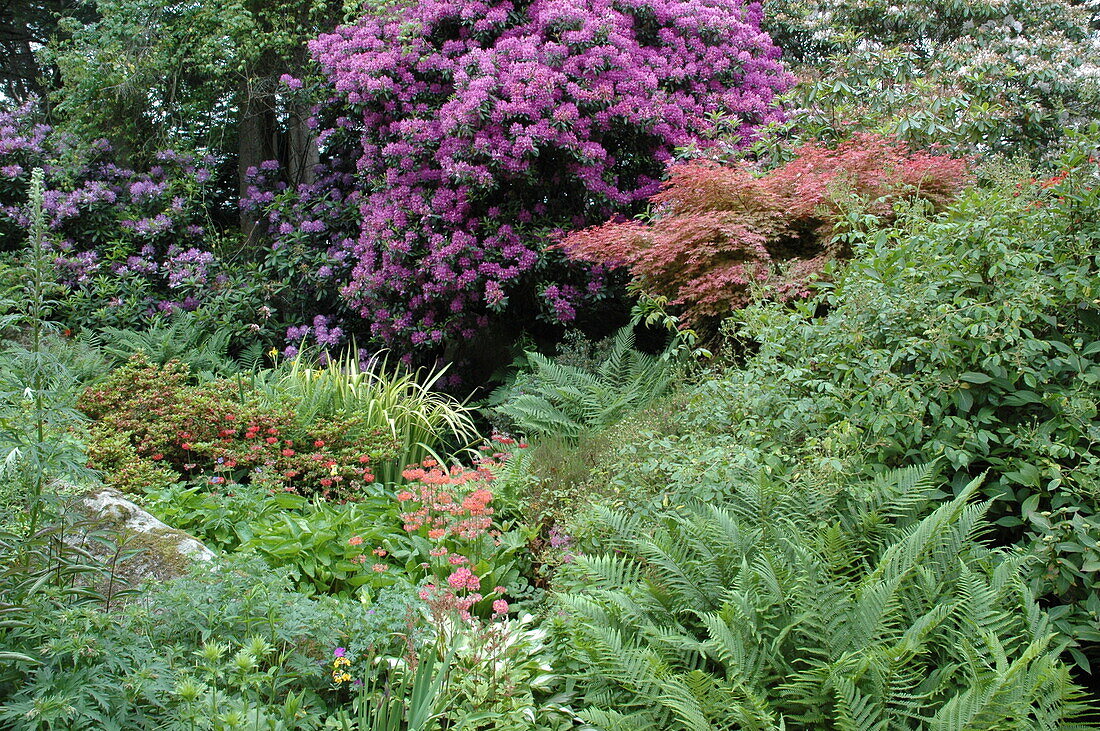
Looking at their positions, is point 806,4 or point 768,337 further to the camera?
point 806,4

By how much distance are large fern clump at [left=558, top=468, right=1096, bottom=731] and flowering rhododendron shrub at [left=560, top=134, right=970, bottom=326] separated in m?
2.01

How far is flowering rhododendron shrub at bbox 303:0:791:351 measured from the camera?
5992 mm

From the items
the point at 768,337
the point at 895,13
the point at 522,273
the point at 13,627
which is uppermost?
the point at 895,13

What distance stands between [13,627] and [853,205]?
356cm

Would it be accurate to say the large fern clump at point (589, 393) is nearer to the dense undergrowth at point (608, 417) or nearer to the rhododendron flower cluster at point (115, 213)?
the dense undergrowth at point (608, 417)

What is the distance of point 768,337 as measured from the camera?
3400 millimetres

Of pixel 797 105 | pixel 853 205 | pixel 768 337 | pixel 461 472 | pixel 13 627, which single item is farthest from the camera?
pixel 797 105

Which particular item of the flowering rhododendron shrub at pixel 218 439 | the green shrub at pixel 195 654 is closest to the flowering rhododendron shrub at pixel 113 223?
the flowering rhododendron shrub at pixel 218 439

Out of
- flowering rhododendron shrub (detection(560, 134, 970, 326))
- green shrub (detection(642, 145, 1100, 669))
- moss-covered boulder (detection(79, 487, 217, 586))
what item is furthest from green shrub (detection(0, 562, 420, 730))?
flowering rhododendron shrub (detection(560, 134, 970, 326))

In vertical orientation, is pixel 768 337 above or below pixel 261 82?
below

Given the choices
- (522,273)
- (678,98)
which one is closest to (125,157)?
(522,273)

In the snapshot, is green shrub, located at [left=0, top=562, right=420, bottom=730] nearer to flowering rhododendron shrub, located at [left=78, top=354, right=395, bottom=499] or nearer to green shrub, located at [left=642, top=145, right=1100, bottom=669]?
green shrub, located at [left=642, top=145, right=1100, bottom=669]

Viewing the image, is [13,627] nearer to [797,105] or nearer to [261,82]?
[797,105]

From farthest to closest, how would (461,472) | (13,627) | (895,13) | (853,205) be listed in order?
(895,13)
(461,472)
(853,205)
(13,627)
